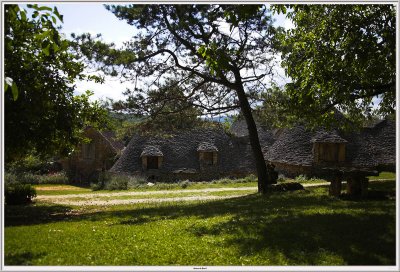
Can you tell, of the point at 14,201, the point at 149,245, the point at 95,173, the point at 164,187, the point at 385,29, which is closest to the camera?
the point at 149,245

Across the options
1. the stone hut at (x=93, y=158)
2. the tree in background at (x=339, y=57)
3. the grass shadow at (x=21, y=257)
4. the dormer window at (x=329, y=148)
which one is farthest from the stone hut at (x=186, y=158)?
the grass shadow at (x=21, y=257)

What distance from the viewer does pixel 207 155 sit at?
32906 mm

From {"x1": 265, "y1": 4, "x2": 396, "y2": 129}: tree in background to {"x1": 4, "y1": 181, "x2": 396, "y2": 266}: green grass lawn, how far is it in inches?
146

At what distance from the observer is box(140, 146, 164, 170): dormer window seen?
104ft

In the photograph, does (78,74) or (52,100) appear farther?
(78,74)

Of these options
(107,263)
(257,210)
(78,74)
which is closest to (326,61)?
(257,210)

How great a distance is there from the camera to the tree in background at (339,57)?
10.1 metres

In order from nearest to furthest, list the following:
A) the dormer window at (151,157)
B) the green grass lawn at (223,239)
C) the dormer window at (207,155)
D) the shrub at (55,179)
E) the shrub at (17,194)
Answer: the green grass lawn at (223,239) < the shrub at (17,194) < the shrub at (55,179) < the dormer window at (151,157) < the dormer window at (207,155)

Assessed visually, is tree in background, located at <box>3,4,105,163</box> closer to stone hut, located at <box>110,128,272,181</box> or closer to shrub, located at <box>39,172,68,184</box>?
shrub, located at <box>39,172,68,184</box>

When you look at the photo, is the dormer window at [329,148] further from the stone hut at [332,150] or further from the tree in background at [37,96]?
the tree in background at [37,96]

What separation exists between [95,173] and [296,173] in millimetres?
18650

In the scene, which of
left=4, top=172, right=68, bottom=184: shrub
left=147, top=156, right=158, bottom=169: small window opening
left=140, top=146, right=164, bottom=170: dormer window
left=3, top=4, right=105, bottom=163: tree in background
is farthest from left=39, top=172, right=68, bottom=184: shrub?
left=3, top=4, right=105, bottom=163: tree in background

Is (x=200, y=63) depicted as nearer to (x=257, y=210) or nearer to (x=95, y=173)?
(x=257, y=210)

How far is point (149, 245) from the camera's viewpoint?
7.02m
